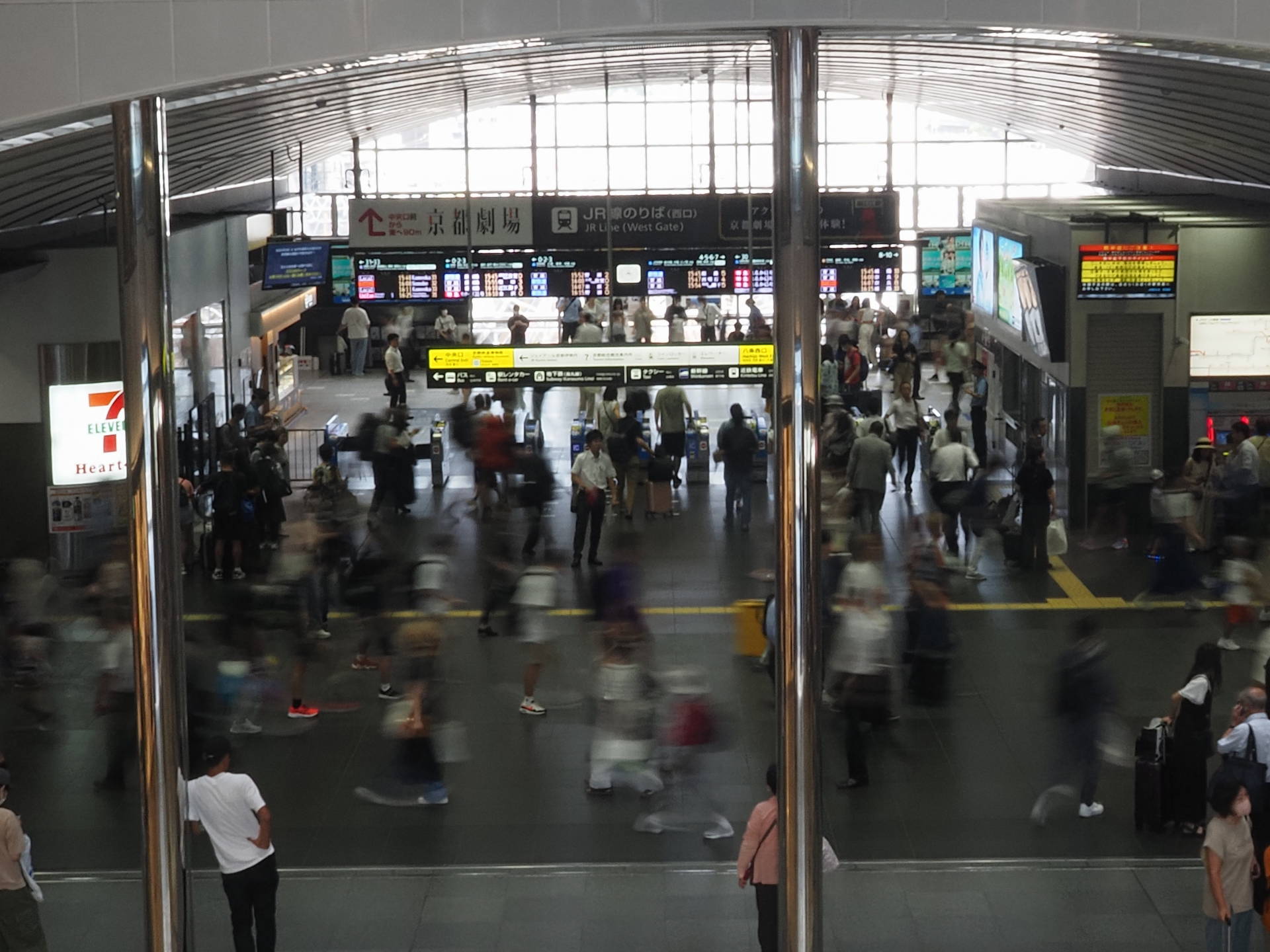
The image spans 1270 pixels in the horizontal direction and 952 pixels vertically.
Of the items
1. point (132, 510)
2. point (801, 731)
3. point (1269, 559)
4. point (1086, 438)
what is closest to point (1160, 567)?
point (1269, 559)

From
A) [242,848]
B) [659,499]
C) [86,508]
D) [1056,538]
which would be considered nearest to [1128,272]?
[1056,538]

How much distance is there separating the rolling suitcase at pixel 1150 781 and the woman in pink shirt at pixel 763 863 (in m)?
2.80

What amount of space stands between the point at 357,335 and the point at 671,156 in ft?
27.2

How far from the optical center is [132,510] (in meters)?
4.76

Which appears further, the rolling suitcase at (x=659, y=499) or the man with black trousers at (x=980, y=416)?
the man with black trousers at (x=980, y=416)

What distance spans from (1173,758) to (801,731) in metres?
5.12

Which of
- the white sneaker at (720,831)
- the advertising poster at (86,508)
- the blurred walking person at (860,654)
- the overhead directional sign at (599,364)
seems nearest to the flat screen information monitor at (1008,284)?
the overhead directional sign at (599,364)

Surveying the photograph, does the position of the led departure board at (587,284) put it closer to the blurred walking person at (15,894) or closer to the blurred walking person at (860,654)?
the blurred walking person at (860,654)

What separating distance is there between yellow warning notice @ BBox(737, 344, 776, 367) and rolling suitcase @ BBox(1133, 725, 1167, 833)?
885 centimetres

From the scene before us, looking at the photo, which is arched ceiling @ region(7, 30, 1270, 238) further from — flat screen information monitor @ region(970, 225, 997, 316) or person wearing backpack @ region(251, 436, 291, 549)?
person wearing backpack @ region(251, 436, 291, 549)

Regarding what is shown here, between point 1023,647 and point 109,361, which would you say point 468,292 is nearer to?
point 109,361

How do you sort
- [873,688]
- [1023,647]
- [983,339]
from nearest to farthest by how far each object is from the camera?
[873,688]
[1023,647]
[983,339]

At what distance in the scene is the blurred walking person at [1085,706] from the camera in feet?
30.7

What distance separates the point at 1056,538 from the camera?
15617 millimetres
